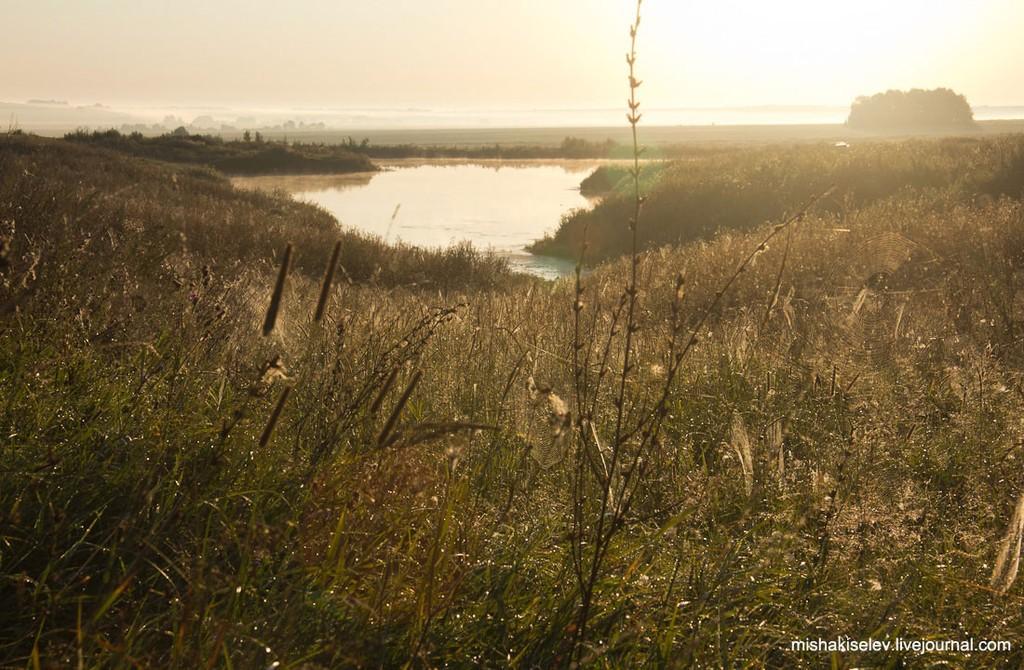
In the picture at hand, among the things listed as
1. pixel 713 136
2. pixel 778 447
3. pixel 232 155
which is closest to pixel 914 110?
pixel 713 136

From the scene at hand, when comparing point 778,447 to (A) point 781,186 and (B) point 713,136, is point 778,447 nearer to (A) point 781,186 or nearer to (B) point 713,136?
(A) point 781,186

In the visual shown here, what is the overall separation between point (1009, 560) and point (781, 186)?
20.5 metres

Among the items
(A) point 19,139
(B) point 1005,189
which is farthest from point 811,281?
A: (A) point 19,139

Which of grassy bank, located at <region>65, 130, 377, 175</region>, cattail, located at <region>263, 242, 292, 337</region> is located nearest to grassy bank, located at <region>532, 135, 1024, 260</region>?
cattail, located at <region>263, 242, 292, 337</region>

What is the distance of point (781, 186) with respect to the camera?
2148 centimetres

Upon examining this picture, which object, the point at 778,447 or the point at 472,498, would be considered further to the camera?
the point at 778,447

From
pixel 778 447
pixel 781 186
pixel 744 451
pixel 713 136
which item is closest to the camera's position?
pixel 744 451

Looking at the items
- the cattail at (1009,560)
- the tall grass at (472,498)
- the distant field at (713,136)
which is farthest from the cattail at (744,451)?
the distant field at (713,136)

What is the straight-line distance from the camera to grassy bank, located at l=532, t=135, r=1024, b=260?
18.9 m

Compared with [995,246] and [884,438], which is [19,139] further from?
[884,438]

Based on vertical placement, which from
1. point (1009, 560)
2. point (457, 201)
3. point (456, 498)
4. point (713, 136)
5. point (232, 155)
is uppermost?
point (713, 136)

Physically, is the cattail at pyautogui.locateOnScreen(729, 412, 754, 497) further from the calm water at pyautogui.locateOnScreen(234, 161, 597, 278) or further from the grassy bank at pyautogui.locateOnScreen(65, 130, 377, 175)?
the grassy bank at pyautogui.locateOnScreen(65, 130, 377, 175)

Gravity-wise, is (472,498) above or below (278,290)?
below

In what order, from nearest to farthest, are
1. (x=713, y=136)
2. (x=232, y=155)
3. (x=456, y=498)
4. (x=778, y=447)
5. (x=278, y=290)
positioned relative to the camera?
1. (x=278, y=290)
2. (x=456, y=498)
3. (x=778, y=447)
4. (x=232, y=155)
5. (x=713, y=136)
